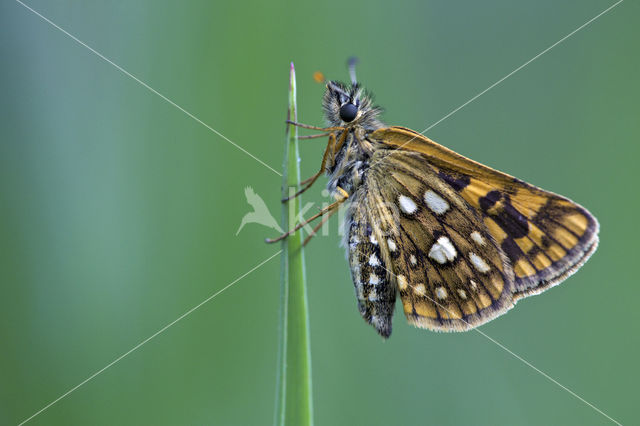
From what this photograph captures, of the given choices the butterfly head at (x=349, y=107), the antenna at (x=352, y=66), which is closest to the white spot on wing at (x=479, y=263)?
the butterfly head at (x=349, y=107)

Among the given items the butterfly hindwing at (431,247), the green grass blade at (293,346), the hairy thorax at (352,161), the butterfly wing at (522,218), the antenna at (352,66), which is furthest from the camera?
the antenna at (352,66)

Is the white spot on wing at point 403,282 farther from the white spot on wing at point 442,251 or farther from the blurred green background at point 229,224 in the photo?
the blurred green background at point 229,224

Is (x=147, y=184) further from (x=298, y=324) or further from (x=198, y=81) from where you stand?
(x=298, y=324)

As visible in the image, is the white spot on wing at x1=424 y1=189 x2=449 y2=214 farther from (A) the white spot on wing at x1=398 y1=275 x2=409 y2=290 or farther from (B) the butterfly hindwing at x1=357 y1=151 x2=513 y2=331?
(A) the white spot on wing at x1=398 y1=275 x2=409 y2=290

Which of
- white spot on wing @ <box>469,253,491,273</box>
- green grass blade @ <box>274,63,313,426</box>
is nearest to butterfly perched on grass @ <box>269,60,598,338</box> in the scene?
white spot on wing @ <box>469,253,491,273</box>

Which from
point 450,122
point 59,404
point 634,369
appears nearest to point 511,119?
point 450,122

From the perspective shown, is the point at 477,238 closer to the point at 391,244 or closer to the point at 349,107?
the point at 391,244
